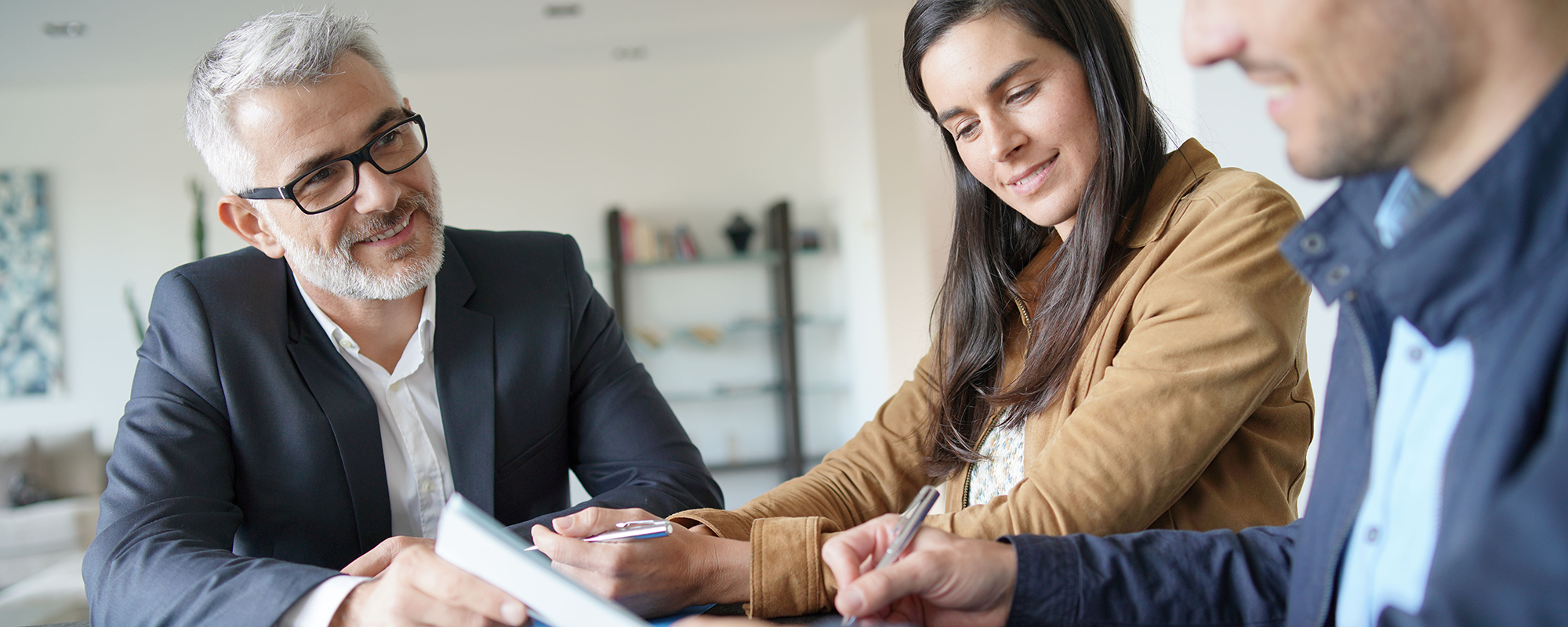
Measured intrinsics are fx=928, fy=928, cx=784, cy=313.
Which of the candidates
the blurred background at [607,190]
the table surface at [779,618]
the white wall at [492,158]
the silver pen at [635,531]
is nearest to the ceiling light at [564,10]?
the blurred background at [607,190]

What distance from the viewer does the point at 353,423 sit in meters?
1.45

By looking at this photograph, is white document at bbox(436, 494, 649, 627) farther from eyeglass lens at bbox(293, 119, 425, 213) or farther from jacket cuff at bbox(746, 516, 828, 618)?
eyeglass lens at bbox(293, 119, 425, 213)

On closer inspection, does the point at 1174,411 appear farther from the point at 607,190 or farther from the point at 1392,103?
the point at 607,190

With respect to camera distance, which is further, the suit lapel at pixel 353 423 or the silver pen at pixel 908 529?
the suit lapel at pixel 353 423

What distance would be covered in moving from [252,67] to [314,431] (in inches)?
22.2

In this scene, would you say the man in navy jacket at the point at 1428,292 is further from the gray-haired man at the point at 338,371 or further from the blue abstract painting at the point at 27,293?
the blue abstract painting at the point at 27,293

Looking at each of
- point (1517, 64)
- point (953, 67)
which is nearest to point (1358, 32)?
point (1517, 64)

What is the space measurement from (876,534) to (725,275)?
16.8 feet

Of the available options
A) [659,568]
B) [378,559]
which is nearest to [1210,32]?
[659,568]

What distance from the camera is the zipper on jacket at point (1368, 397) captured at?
2.49 feet

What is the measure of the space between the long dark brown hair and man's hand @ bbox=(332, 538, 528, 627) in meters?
0.71

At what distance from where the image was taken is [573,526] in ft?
3.68

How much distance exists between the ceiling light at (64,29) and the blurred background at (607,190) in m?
0.03

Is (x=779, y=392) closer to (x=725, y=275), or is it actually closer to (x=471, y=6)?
(x=725, y=275)
